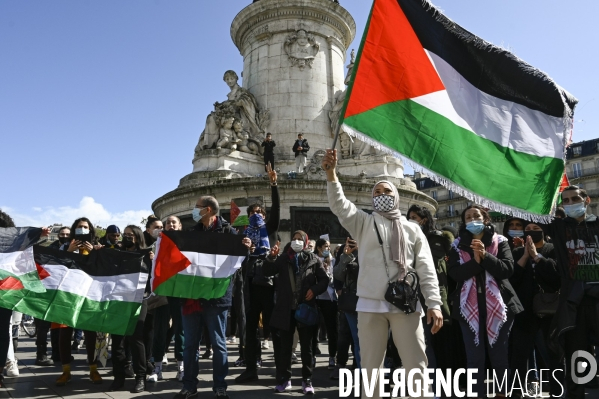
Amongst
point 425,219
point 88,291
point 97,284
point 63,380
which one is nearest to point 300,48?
point 425,219

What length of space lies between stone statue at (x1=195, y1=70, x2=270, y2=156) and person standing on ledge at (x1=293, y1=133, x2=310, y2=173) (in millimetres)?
2202

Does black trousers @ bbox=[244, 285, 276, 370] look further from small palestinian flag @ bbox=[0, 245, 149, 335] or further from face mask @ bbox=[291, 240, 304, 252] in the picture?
small palestinian flag @ bbox=[0, 245, 149, 335]

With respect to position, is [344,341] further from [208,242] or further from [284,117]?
[284,117]

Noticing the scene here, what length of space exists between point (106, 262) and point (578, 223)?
5826mm

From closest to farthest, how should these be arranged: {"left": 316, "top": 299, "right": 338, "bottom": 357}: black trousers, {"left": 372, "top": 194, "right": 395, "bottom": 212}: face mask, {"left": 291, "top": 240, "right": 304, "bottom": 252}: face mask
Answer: {"left": 372, "top": 194, "right": 395, "bottom": 212}: face mask < {"left": 291, "top": 240, "right": 304, "bottom": 252}: face mask < {"left": 316, "top": 299, "right": 338, "bottom": 357}: black trousers

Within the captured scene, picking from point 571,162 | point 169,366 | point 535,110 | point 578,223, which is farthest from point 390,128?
point 571,162

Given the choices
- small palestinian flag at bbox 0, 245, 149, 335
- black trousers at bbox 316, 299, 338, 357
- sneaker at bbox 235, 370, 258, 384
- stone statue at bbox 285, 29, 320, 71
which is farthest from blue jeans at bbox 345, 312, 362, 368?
stone statue at bbox 285, 29, 320, 71

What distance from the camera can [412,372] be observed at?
4176mm

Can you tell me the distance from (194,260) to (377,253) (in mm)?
2720

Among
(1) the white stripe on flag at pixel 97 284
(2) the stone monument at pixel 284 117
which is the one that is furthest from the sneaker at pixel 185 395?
(2) the stone monument at pixel 284 117

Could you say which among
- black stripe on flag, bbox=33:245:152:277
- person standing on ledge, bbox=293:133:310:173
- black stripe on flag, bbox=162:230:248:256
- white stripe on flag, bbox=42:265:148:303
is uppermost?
person standing on ledge, bbox=293:133:310:173

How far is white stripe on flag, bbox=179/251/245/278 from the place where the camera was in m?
6.18

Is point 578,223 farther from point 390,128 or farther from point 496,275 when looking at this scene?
point 390,128

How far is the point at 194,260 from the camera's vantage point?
6.27 m
